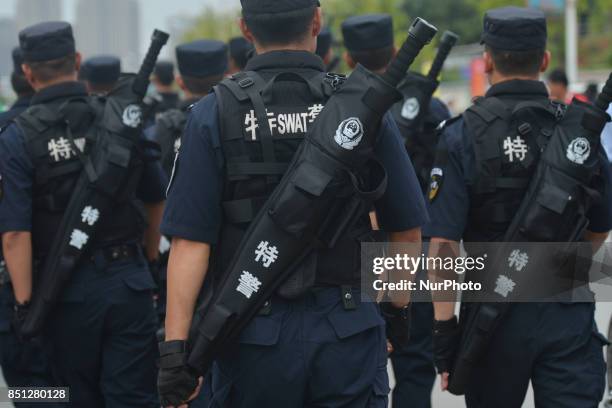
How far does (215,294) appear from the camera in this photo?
3039 mm

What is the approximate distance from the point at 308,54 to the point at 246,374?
100cm

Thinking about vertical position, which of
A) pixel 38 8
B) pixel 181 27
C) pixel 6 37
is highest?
pixel 181 27

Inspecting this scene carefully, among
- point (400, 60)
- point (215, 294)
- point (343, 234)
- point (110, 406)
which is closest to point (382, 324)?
point (343, 234)

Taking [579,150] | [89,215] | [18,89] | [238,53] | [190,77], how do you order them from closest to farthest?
1. [579,150]
2. [89,215]
3. [18,89]
4. [190,77]
5. [238,53]

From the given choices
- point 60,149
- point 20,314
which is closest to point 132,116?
point 60,149

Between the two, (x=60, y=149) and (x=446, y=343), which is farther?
(x=60, y=149)

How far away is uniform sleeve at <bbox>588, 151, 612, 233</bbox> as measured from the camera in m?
3.89

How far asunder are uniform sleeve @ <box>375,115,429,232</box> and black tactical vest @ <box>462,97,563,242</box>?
72 cm

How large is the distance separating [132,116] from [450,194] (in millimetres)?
1632

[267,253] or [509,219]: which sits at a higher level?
[267,253]

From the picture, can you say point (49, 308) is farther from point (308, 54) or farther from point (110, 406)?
point (308, 54)

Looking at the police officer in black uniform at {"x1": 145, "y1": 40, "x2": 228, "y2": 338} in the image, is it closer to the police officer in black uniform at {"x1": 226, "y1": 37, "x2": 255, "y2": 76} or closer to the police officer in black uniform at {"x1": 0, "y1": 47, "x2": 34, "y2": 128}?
the police officer in black uniform at {"x1": 226, "y1": 37, "x2": 255, "y2": 76}

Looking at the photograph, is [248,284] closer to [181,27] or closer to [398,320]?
[398,320]

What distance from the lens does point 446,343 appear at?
13.1 ft
